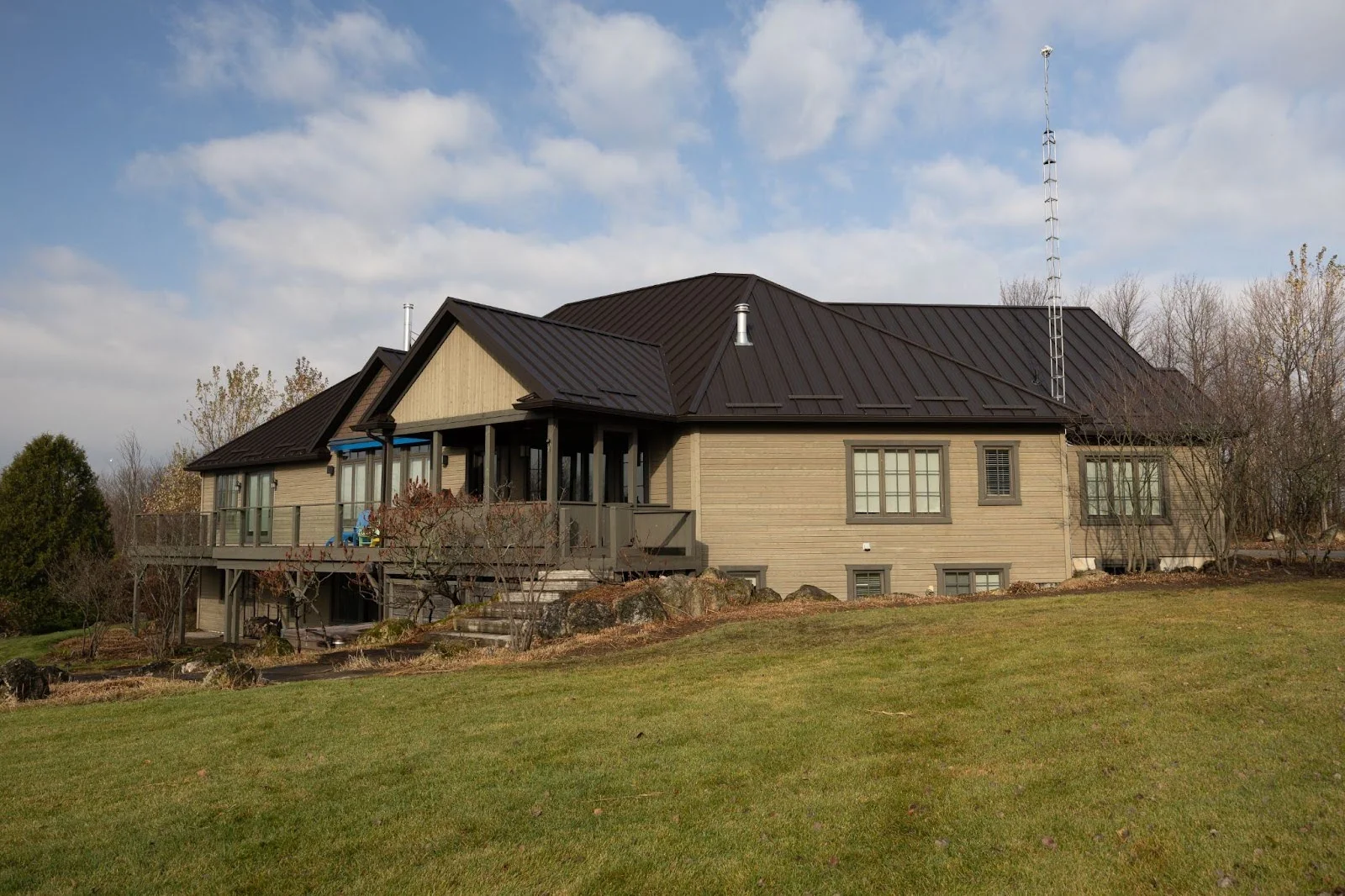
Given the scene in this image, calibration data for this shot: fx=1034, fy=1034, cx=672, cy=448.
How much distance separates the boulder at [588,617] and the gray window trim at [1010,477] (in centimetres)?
905

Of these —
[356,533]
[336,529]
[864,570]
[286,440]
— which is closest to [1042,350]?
[864,570]

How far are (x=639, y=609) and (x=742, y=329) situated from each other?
898 cm

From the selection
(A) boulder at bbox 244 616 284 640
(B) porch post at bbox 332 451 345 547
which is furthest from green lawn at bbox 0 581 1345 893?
(A) boulder at bbox 244 616 284 640

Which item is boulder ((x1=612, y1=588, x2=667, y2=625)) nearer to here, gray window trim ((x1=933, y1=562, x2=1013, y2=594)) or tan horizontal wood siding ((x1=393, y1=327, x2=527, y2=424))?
tan horizontal wood siding ((x1=393, y1=327, x2=527, y2=424))

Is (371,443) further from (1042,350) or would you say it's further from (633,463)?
(1042,350)

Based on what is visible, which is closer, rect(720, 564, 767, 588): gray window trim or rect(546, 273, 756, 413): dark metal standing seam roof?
rect(720, 564, 767, 588): gray window trim

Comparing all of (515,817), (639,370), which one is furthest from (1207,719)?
(639,370)

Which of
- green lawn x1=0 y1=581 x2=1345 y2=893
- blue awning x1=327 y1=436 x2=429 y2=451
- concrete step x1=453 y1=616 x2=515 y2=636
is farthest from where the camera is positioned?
blue awning x1=327 y1=436 x2=429 y2=451

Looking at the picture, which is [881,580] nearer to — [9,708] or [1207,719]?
[1207,719]

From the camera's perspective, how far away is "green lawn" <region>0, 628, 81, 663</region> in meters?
27.4

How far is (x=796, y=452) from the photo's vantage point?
20.4 m

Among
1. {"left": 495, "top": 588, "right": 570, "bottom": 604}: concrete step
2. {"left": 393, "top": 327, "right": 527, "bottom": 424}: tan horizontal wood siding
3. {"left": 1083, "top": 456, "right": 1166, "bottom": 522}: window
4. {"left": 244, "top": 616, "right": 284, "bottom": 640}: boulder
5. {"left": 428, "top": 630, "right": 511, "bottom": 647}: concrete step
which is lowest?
{"left": 244, "top": 616, "right": 284, "bottom": 640}: boulder

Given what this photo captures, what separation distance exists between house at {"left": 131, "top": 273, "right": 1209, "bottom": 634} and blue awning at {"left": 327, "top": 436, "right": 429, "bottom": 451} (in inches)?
7.2

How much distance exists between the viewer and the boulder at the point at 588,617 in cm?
1474
